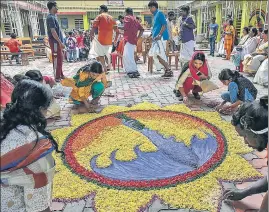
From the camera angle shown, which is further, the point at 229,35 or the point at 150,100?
the point at 229,35

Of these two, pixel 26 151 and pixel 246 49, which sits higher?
pixel 246 49

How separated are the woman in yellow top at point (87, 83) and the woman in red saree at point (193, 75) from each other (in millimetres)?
1405

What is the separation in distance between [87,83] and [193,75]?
1.79m

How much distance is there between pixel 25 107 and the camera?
134 centimetres

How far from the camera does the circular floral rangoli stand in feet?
7.23

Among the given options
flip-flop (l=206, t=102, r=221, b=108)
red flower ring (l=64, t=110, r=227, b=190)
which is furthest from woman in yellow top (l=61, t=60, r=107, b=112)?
flip-flop (l=206, t=102, r=221, b=108)

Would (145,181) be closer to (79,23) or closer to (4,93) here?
(4,93)

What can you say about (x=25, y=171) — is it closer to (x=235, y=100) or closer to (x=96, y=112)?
(x=96, y=112)

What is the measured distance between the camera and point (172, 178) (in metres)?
2.43

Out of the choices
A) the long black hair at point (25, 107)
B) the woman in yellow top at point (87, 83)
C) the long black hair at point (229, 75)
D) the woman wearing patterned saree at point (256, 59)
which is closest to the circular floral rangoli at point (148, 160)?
the woman in yellow top at point (87, 83)

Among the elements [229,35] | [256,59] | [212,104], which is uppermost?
[229,35]

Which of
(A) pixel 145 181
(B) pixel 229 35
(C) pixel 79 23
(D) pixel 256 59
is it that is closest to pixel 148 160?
(A) pixel 145 181

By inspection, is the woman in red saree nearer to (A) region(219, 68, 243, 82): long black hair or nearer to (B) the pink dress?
(A) region(219, 68, 243, 82): long black hair

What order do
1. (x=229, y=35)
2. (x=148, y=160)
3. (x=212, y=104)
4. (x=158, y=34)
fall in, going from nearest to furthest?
1. (x=148, y=160)
2. (x=212, y=104)
3. (x=158, y=34)
4. (x=229, y=35)
